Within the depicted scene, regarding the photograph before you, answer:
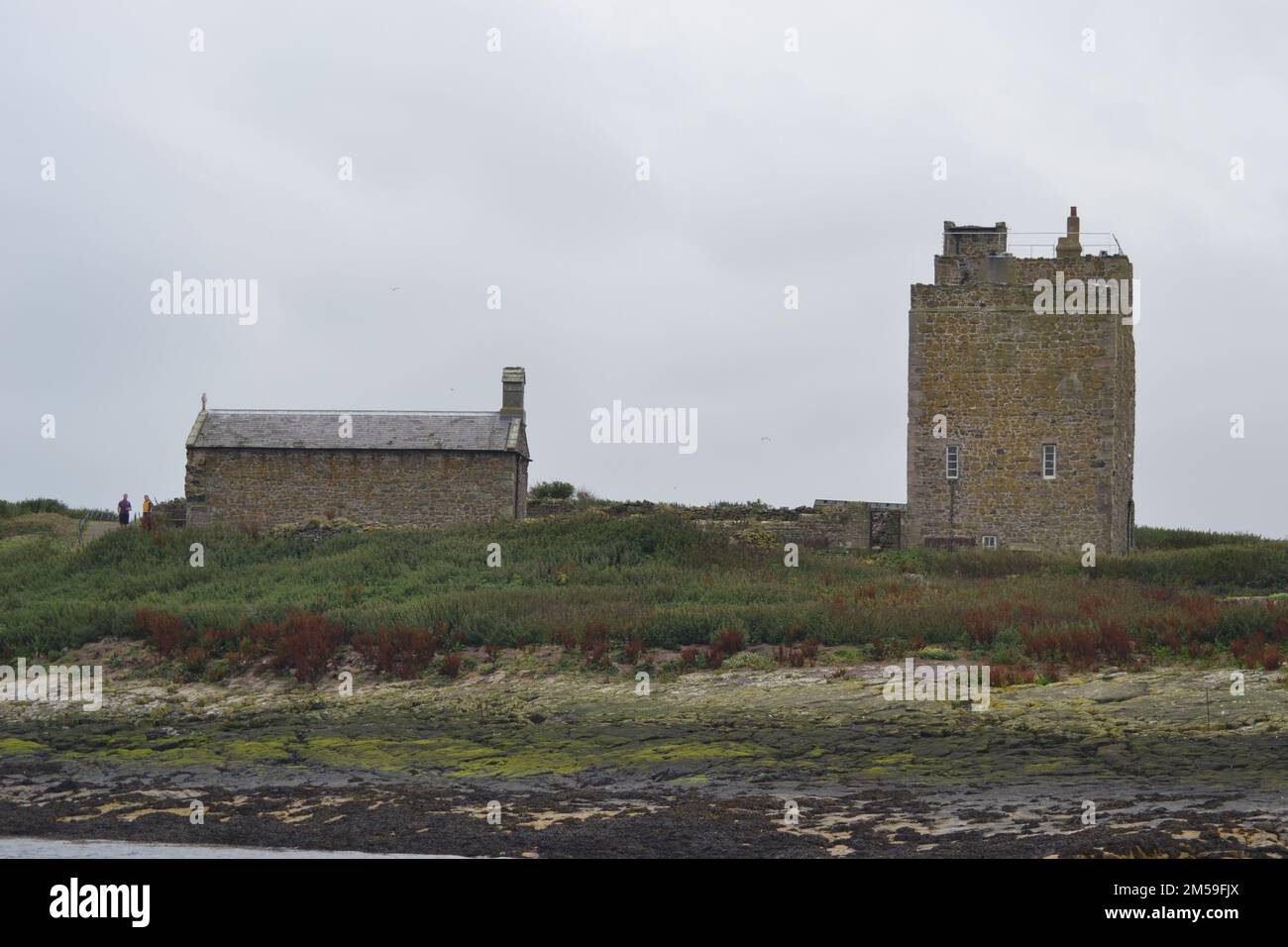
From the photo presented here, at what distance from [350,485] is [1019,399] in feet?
65.7

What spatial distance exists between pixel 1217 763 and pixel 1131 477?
2888 centimetres

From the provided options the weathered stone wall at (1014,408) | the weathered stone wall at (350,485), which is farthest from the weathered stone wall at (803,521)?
the weathered stone wall at (350,485)

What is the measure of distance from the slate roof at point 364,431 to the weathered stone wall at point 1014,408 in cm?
1280

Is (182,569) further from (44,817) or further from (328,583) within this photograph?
(44,817)

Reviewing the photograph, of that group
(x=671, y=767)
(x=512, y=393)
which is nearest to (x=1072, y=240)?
(x=512, y=393)

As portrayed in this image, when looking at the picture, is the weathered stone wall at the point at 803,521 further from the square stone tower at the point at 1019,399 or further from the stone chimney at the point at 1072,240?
the stone chimney at the point at 1072,240

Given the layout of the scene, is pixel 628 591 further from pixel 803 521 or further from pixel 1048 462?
pixel 1048 462

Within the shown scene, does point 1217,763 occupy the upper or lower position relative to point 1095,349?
lower

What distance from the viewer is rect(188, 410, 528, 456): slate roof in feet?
158

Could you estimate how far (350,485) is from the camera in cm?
4784

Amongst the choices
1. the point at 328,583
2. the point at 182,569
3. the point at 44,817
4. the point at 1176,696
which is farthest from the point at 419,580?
the point at 1176,696

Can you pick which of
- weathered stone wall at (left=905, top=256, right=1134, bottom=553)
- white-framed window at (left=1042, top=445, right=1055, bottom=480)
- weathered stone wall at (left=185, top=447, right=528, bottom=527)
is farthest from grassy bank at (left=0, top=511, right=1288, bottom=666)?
weathered stone wall at (left=185, top=447, right=528, bottom=527)
